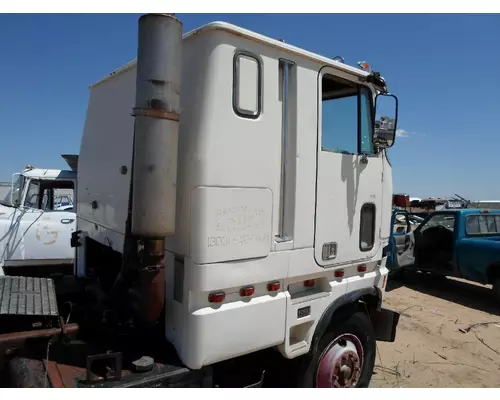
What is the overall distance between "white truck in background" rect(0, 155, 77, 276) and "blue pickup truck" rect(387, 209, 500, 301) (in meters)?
6.35

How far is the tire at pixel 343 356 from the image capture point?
3.20m

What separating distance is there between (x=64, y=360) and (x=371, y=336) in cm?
264

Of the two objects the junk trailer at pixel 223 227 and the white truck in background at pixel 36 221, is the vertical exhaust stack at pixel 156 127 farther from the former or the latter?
the white truck in background at pixel 36 221

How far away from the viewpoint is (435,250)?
927 centimetres

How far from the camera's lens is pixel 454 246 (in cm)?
855

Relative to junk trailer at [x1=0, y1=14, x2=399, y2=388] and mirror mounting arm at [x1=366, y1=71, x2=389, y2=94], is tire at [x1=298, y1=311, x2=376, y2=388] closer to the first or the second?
junk trailer at [x1=0, y1=14, x2=399, y2=388]

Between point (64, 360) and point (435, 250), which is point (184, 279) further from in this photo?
point (435, 250)

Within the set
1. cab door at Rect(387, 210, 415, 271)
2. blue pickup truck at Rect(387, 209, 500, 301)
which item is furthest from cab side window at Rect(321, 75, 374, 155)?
cab door at Rect(387, 210, 415, 271)

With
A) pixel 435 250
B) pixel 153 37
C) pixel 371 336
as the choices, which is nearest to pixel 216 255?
pixel 153 37

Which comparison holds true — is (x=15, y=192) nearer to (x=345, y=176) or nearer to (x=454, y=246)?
(x=345, y=176)

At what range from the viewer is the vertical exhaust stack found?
2.33 metres

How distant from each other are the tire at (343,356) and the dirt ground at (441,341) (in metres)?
0.94

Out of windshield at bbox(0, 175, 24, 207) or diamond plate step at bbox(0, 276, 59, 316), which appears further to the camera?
windshield at bbox(0, 175, 24, 207)

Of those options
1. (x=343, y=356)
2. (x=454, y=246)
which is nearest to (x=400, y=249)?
(x=454, y=246)
